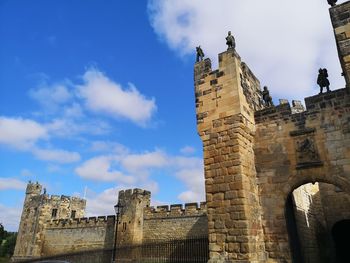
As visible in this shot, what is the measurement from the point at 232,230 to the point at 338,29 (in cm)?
600

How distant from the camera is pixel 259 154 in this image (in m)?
9.00

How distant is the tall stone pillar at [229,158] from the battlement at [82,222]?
61.8 ft

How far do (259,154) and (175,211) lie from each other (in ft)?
44.8

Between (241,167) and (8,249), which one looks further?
(8,249)

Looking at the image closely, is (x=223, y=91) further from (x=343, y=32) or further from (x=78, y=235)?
(x=78, y=235)

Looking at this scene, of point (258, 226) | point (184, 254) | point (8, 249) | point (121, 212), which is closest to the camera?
point (258, 226)

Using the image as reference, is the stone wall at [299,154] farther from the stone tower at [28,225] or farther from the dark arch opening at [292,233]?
the stone tower at [28,225]

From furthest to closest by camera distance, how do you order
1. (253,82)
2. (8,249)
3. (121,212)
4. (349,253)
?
(8,249) < (121,212) < (349,253) < (253,82)

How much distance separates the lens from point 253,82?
10117 millimetres

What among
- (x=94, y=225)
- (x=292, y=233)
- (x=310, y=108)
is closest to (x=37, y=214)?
(x=94, y=225)

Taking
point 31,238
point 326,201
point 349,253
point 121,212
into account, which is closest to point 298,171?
point 326,201

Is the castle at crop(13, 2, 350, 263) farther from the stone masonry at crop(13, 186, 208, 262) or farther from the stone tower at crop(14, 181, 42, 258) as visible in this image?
the stone tower at crop(14, 181, 42, 258)

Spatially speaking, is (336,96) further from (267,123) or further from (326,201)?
(326,201)

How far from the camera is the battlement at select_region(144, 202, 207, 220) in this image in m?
20.5
